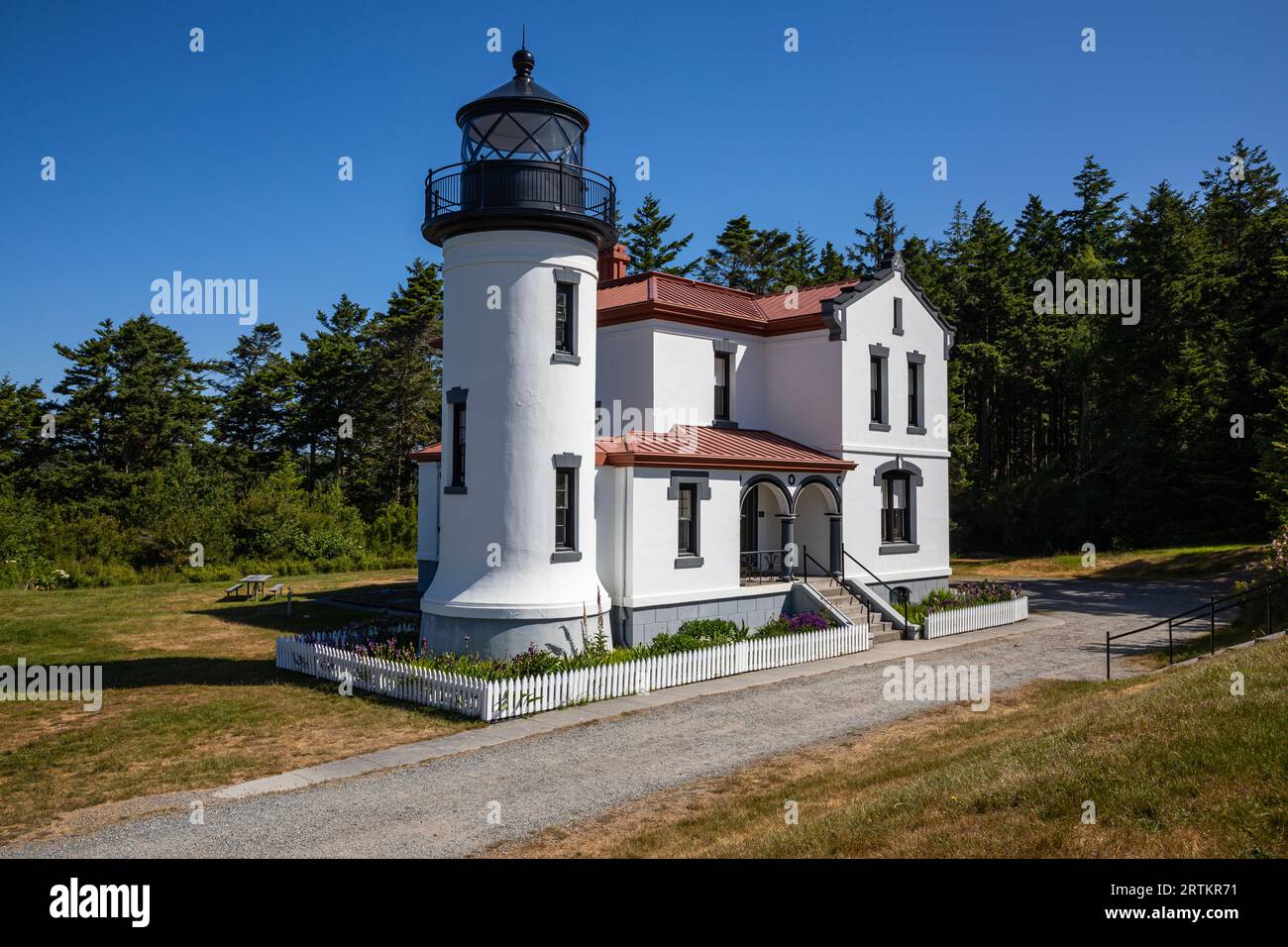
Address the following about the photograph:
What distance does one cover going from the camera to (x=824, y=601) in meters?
22.3

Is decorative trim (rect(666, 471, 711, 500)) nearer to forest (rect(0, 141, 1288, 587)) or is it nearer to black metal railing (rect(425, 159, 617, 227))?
black metal railing (rect(425, 159, 617, 227))

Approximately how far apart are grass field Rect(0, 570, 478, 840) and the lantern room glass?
10.6 meters

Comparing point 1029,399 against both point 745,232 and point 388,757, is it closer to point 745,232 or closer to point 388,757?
point 745,232

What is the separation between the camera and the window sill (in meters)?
25.4

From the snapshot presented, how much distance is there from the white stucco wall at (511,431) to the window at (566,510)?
0.49 feet

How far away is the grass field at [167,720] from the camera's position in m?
11.7

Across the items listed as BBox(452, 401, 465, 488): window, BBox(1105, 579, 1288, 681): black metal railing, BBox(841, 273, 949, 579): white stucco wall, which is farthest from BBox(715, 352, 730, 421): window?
BBox(1105, 579, 1288, 681): black metal railing

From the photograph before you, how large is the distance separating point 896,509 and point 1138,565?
20.3m

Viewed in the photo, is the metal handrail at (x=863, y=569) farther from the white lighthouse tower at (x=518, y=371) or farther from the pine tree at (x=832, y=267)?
the pine tree at (x=832, y=267)

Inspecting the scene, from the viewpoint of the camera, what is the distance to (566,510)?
18219mm

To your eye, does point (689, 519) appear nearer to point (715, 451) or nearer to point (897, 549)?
point (715, 451)

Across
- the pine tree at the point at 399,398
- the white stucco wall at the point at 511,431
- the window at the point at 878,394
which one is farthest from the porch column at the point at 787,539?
the pine tree at the point at 399,398
